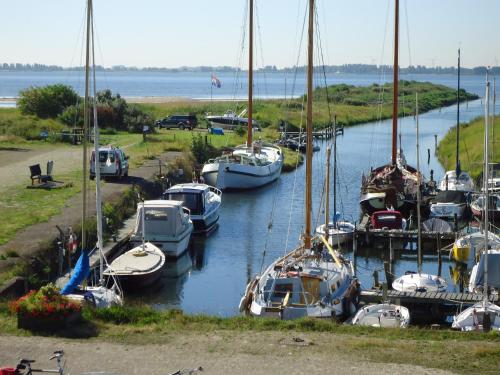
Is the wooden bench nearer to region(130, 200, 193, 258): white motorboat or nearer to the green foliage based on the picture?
region(130, 200, 193, 258): white motorboat

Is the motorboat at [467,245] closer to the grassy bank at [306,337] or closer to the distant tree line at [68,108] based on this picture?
the grassy bank at [306,337]

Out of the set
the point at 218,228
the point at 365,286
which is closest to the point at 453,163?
the point at 218,228

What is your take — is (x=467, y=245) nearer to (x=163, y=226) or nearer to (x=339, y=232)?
(x=339, y=232)

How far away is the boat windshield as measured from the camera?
3862cm

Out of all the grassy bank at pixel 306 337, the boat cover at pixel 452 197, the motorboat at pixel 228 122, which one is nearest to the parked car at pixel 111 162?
the boat cover at pixel 452 197

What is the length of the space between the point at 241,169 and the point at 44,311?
34.4m

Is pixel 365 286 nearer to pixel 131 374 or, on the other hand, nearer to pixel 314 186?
pixel 131 374

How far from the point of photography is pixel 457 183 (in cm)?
4650

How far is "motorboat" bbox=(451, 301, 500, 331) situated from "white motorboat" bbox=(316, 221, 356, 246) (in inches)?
487

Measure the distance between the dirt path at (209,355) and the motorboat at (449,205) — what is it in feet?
81.4

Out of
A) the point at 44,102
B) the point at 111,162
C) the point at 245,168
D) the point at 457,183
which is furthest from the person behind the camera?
the point at 44,102

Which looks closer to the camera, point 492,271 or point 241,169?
point 492,271

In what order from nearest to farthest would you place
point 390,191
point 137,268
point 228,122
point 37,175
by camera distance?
point 137,268, point 37,175, point 390,191, point 228,122

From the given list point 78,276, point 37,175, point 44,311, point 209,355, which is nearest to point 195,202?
point 37,175
